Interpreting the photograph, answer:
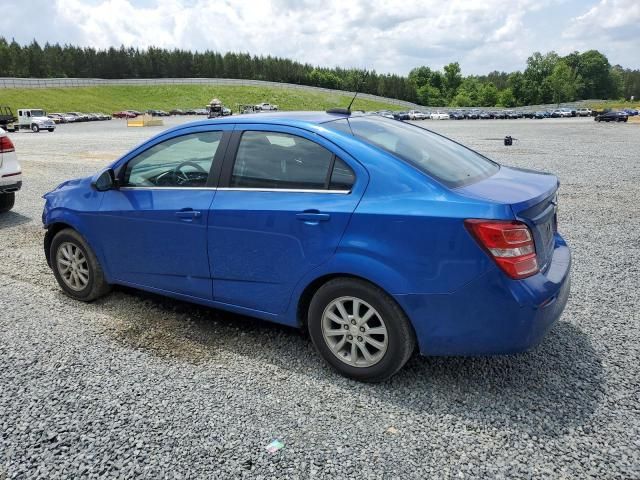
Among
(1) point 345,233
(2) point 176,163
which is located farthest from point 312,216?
→ (2) point 176,163

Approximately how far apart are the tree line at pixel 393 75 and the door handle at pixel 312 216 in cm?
A: 11394

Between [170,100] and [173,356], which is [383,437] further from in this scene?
[170,100]

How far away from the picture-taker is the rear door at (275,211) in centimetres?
327

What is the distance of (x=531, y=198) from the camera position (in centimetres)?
309

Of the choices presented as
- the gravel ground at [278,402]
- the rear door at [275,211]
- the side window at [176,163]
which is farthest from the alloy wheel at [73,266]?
the rear door at [275,211]

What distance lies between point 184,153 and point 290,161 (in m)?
1.08

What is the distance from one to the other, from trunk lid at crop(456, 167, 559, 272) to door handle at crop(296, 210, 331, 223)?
0.81 metres

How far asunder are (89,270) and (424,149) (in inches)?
121

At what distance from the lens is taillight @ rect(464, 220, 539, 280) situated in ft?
9.30

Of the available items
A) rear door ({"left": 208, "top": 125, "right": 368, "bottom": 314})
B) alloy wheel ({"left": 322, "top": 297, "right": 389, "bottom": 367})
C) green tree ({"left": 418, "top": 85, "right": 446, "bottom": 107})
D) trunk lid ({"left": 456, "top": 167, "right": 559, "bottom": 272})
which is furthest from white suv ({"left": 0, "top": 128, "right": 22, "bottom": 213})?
green tree ({"left": 418, "top": 85, "right": 446, "bottom": 107})

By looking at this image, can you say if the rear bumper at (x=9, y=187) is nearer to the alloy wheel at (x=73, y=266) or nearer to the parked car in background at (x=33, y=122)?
the alloy wheel at (x=73, y=266)

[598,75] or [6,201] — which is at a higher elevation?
[598,75]

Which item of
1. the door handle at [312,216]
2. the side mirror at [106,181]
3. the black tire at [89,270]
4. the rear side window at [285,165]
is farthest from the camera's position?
the black tire at [89,270]

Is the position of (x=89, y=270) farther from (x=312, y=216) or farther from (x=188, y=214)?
(x=312, y=216)
